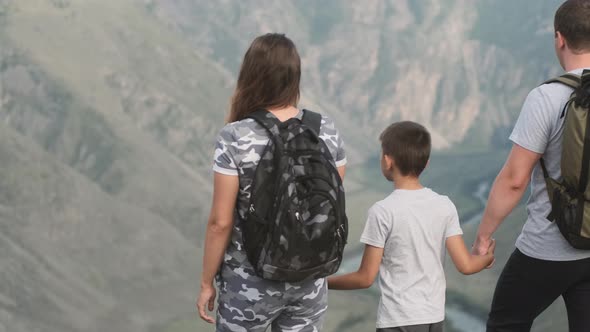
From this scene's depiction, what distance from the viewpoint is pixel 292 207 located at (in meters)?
2.38

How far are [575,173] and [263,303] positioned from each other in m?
0.98

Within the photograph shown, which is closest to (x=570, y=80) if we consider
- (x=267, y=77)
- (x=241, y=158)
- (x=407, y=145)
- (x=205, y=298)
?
(x=407, y=145)

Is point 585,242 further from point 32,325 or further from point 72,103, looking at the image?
point 72,103

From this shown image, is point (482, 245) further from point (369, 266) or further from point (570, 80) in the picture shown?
point (570, 80)

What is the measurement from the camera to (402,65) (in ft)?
94.9

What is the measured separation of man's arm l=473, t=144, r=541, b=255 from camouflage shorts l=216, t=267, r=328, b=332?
23.2 inches

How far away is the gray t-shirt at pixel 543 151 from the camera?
2602 millimetres

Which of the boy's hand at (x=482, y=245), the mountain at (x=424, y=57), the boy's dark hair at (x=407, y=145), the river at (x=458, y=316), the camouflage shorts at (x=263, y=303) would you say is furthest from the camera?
the mountain at (x=424, y=57)

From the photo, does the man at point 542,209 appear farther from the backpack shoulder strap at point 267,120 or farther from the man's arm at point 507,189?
the backpack shoulder strap at point 267,120

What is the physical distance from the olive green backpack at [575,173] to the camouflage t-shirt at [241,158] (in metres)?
0.88

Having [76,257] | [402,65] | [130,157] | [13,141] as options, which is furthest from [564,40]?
[402,65]

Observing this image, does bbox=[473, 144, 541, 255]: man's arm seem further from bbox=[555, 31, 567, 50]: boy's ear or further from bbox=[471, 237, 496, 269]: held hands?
bbox=[555, 31, 567, 50]: boy's ear

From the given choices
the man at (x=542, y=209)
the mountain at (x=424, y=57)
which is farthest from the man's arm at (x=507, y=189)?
the mountain at (x=424, y=57)

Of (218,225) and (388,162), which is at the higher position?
(388,162)
